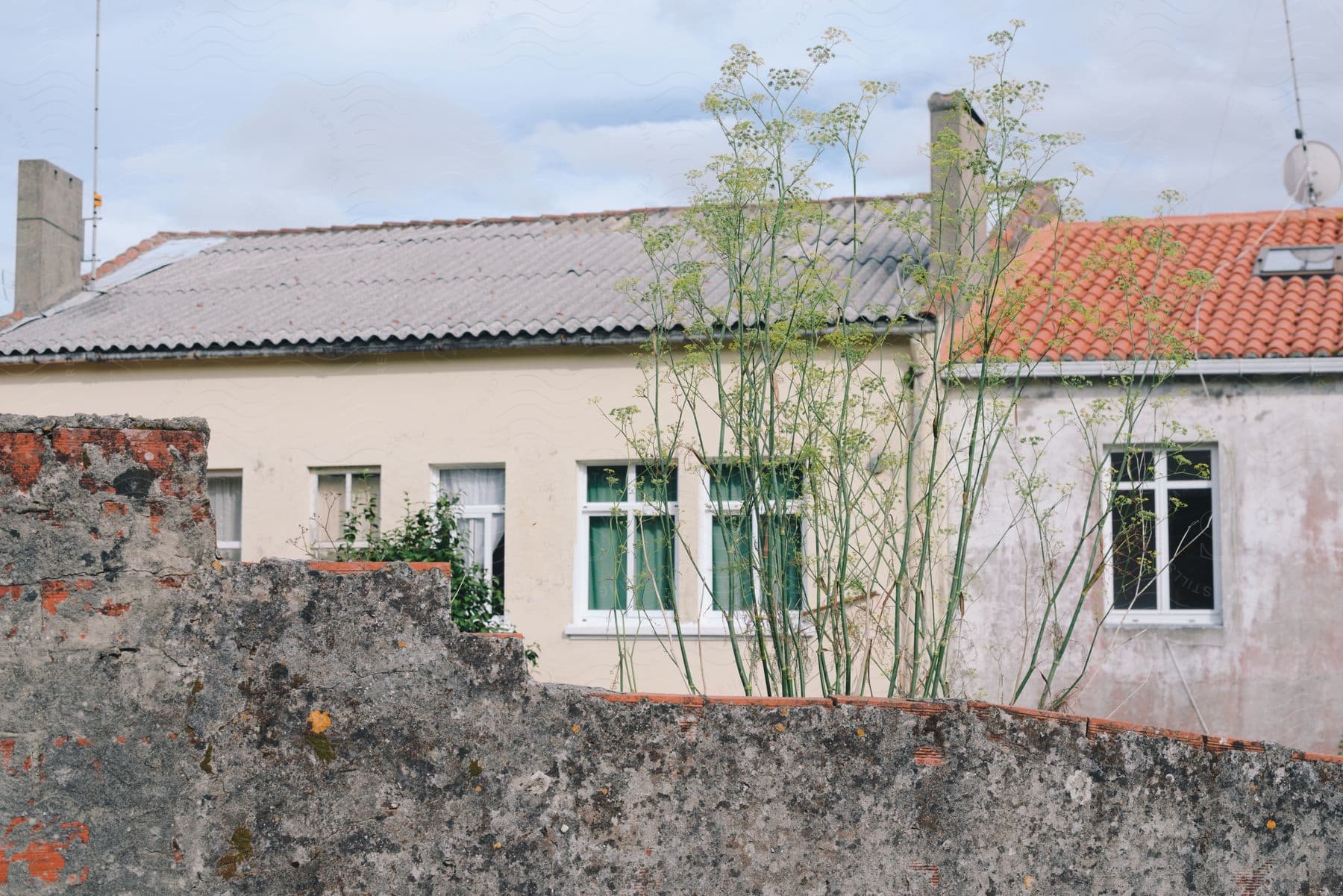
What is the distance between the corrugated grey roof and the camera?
554 inches

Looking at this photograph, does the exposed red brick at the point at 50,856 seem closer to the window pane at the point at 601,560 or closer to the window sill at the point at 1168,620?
the window pane at the point at 601,560

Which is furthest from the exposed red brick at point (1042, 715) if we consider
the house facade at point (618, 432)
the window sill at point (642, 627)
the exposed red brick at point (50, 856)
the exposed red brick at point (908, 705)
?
the window sill at point (642, 627)

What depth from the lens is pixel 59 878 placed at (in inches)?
171

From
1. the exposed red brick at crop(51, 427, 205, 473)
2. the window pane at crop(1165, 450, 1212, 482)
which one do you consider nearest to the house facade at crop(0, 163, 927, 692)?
the window pane at crop(1165, 450, 1212, 482)

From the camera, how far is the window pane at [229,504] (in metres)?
14.6

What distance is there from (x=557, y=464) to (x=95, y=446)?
363 inches

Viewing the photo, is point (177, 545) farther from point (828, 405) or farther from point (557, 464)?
point (557, 464)

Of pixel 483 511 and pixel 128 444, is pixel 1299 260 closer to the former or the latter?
pixel 483 511

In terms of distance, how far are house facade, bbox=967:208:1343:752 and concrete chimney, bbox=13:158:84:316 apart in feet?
38.5

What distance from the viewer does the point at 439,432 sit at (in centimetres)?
1392

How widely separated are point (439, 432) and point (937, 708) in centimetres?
979

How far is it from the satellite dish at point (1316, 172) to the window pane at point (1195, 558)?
5.69 meters

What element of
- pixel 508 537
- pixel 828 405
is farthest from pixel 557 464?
pixel 828 405

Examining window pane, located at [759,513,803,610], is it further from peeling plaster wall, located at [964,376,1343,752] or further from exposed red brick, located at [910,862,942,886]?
peeling plaster wall, located at [964,376,1343,752]
